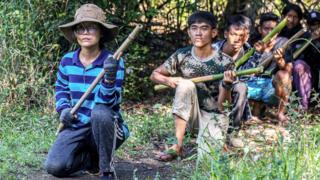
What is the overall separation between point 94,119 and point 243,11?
13.1 feet

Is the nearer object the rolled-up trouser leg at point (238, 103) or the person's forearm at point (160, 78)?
the person's forearm at point (160, 78)

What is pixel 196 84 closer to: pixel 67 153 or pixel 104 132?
pixel 104 132

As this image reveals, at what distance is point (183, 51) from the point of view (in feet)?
17.9

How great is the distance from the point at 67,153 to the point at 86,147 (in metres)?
0.21

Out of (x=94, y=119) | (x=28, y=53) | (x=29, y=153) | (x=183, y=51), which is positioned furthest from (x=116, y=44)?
(x=94, y=119)

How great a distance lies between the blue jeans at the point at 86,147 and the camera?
176 inches

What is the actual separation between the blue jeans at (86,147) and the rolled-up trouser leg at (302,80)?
2732mm

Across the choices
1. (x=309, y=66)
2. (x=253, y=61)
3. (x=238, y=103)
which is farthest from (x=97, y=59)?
(x=309, y=66)

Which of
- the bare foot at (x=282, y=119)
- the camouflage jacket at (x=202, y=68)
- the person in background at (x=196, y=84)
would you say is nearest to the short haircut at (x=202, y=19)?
the person in background at (x=196, y=84)

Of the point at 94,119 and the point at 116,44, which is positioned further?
the point at 116,44

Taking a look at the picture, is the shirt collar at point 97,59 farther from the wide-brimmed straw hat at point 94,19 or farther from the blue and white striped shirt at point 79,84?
the wide-brimmed straw hat at point 94,19

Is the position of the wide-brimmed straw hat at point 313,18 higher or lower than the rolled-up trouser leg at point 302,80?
higher

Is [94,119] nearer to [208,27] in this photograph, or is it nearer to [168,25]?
[208,27]

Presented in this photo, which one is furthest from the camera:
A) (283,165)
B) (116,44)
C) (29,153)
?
(116,44)
